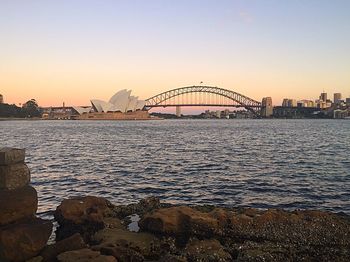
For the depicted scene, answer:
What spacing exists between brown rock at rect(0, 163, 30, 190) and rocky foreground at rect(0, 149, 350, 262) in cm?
1

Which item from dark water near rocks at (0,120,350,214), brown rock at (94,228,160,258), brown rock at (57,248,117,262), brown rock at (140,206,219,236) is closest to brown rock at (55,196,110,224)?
brown rock at (94,228,160,258)

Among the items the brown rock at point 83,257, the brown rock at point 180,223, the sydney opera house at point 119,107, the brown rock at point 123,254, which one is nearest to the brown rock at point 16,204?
the brown rock at point 83,257

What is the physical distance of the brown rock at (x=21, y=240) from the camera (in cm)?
601

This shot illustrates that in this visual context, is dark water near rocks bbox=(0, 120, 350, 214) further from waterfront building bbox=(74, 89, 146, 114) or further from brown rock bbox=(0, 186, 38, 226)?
waterfront building bbox=(74, 89, 146, 114)

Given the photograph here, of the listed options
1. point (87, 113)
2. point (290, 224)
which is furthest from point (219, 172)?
point (87, 113)

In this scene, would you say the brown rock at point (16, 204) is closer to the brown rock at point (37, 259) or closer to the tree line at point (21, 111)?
the brown rock at point (37, 259)

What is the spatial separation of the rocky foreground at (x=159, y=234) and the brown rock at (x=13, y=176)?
0.01 metres

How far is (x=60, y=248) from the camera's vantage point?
6328 millimetres

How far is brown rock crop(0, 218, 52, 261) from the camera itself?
6008 mm

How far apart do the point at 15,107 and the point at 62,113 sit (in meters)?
28.7

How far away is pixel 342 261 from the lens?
6051mm

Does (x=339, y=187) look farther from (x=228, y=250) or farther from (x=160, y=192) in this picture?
(x=228, y=250)

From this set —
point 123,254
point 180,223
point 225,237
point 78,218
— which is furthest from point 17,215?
point 225,237

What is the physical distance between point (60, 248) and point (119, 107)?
12468cm
